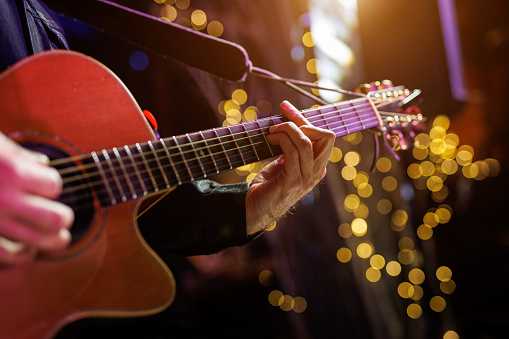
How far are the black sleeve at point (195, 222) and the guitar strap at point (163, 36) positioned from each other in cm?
51

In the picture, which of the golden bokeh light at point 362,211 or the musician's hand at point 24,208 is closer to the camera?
the musician's hand at point 24,208

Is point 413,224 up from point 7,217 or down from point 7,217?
down

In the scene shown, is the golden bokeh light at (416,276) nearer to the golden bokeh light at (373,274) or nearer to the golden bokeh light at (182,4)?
the golden bokeh light at (373,274)

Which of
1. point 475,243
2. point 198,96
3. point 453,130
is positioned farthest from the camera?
point 453,130

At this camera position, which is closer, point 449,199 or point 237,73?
point 237,73

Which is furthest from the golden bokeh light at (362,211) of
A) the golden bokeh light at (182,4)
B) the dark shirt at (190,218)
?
the golden bokeh light at (182,4)

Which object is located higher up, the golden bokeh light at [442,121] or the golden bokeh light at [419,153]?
the golden bokeh light at [442,121]

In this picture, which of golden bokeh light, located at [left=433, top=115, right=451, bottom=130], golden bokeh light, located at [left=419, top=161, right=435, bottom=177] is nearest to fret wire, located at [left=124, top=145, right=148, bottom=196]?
golden bokeh light, located at [left=419, top=161, right=435, bottom=177]

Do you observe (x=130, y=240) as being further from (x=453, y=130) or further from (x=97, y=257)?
(x=453, y=130)

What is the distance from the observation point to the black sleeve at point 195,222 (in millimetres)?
1122

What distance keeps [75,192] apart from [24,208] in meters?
0.18

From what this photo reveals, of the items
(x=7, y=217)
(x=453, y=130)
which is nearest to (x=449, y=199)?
(x=453, y=130)

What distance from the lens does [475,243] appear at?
345 cm

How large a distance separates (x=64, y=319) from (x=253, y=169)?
6.53 feet
